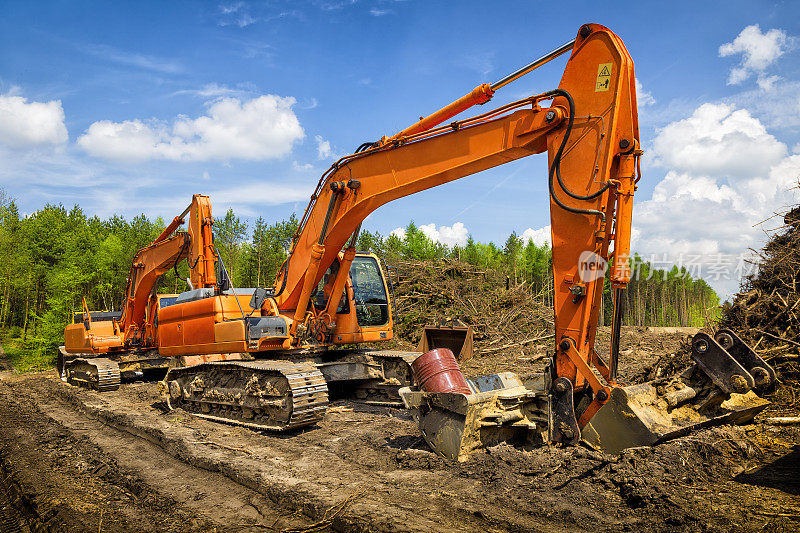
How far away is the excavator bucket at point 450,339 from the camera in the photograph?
10.3 m

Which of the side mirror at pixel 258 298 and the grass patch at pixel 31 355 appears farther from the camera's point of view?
the grass patch at pixel 31 355

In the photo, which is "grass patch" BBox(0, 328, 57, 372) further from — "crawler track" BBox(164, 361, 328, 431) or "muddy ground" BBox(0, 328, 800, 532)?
"muddy ground" BBox(0, 328, 800, 532)

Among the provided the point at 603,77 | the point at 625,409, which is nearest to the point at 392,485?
the point at 625,409

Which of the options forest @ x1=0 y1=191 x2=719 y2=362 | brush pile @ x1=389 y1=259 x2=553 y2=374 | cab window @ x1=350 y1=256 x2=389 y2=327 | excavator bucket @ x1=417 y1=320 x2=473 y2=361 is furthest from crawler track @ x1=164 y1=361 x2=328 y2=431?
forest @ x1=0 y1=191 x2=719 y2=362

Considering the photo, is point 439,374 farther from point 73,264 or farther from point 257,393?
point 73,264

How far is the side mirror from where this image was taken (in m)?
8.65

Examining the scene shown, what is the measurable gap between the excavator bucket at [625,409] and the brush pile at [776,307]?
1.80 m

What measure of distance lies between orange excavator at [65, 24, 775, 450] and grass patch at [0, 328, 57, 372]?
77.4ft

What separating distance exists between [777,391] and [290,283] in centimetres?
682

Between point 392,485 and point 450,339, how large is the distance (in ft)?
20.5

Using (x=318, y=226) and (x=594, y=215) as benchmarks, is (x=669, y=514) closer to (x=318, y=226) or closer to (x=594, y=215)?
(x=594, y=215)

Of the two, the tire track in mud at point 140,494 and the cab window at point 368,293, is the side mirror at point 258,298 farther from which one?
the tire track in mud at point 140,494

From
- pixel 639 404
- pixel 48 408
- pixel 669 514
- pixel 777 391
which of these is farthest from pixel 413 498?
pixel 48 408

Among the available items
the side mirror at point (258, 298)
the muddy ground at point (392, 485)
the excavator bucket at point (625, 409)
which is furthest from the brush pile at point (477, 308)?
the excavator bucket at point (625, 409)
